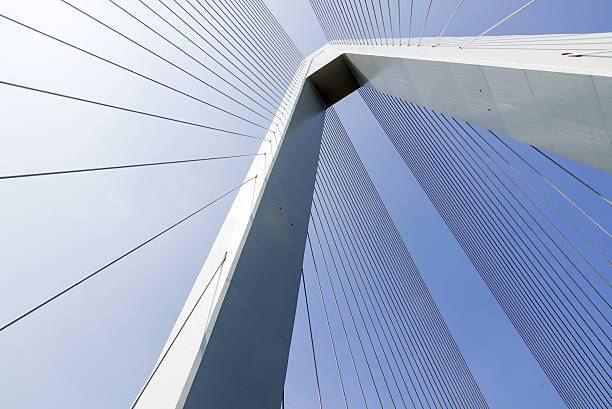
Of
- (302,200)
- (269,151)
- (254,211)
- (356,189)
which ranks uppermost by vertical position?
(356,189)

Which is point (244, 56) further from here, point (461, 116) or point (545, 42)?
point (545, 42)

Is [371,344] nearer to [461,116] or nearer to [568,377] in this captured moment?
[461,116]

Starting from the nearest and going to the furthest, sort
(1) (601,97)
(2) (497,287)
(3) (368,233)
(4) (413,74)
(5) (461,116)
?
(1) (601,97) < (5) (461,116) < (4) (413,74) < (3) (368,233) < (2) (497,287)

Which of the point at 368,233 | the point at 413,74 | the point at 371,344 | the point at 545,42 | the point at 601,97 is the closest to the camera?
the point at 601,97

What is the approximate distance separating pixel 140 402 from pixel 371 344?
347 centimetres

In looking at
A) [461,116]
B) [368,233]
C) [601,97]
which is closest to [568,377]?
[368,233]

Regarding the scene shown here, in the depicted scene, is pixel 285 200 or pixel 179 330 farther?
pixel 285 200

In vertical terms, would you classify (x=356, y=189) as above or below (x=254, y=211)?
above

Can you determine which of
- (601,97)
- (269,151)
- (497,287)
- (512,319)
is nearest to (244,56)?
(269,151)

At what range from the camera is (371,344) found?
182 inches

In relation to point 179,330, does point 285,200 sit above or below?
above

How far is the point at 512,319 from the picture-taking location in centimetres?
872

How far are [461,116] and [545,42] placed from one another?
2.68 feet

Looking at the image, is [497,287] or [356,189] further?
[497,287]
